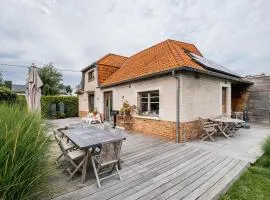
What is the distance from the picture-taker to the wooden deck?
3.00 m

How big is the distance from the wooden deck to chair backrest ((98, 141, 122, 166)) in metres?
0.42

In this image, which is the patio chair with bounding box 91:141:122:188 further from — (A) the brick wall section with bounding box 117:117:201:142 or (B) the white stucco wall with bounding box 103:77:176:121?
(B) the white stucco wall with bounding box 103:77:176:121

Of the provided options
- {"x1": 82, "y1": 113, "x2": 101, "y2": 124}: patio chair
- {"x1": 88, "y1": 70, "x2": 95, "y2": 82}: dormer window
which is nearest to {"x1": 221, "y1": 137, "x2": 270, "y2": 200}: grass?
{"x1": 82, "y1": 113, "x2": 101, "y2": 124}: patio chair

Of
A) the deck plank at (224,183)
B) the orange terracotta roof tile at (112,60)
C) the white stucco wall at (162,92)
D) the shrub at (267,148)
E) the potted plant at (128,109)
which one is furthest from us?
the orange terracotta roof tile at (112,60)

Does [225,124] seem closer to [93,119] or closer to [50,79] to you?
[93,119]

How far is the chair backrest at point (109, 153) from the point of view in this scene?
3.42 metres

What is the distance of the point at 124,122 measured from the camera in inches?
376

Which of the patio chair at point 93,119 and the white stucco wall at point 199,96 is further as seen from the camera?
the patio chair at point 93,119

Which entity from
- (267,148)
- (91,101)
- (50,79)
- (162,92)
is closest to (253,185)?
(267,148)

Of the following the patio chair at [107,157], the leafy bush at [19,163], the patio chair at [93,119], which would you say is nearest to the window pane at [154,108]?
the patio chair at [107,157]

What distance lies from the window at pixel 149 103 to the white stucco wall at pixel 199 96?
156cm

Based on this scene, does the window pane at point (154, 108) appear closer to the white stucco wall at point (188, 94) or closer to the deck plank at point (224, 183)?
the white stucco wall at point (188, 94)

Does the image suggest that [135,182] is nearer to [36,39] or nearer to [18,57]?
[36,39]

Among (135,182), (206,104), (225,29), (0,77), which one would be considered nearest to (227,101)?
(206,104)
